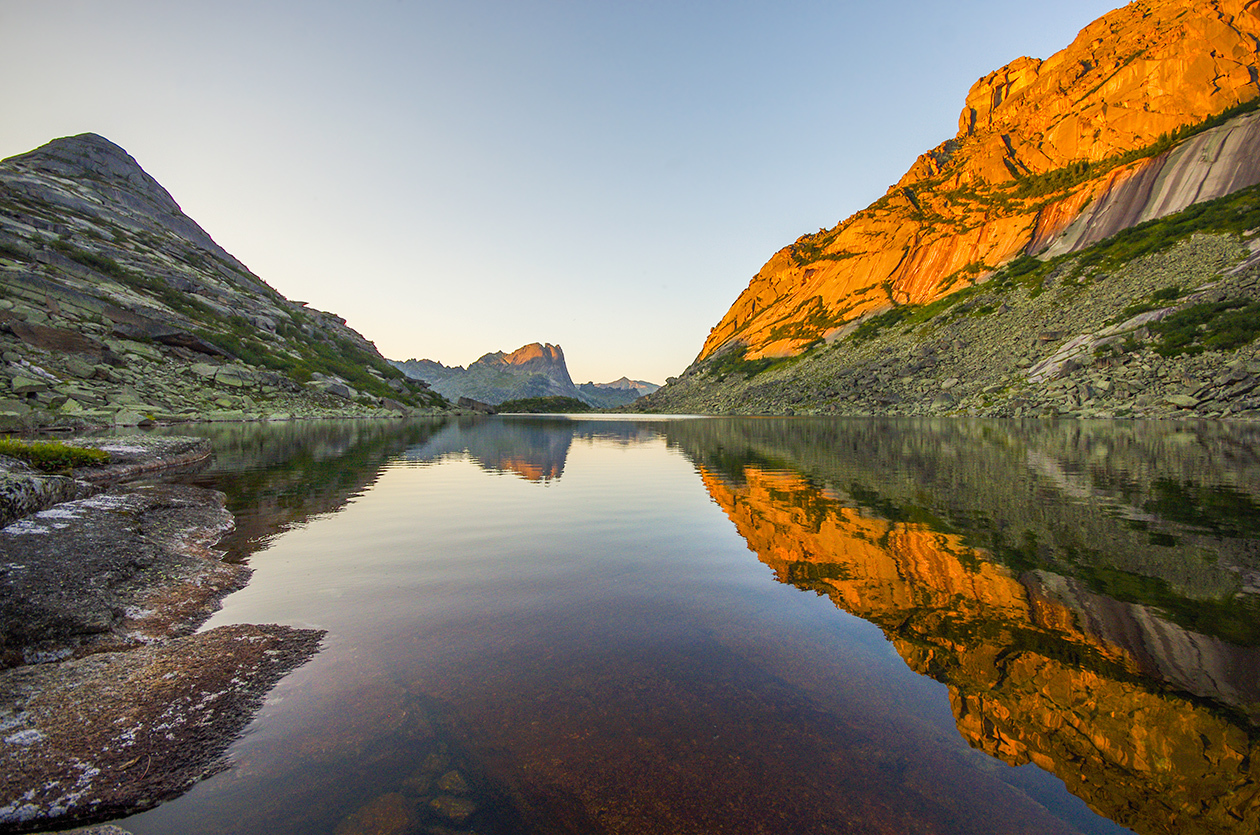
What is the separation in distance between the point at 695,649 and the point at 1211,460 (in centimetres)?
3327

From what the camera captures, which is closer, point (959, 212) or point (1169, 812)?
point (1169, 812)

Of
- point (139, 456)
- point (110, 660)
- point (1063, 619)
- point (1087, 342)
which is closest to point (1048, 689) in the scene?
point (1063, 619)

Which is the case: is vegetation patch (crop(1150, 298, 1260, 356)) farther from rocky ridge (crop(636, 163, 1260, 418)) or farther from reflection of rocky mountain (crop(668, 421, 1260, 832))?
reflection of rocky mountain (crop(668, 421, 1260, 832))

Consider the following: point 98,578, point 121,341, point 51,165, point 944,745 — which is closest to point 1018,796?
point 944,745

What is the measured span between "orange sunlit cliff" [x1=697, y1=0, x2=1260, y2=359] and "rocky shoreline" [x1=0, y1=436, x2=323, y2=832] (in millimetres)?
160221

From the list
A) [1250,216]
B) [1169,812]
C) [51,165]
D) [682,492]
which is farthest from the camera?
[51,165]

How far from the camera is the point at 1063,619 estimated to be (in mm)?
8383

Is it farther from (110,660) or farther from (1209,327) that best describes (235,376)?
(1209,327)

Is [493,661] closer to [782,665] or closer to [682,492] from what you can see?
[782,665]

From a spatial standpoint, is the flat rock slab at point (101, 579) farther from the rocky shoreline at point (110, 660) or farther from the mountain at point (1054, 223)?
the mountain at point (1054, 223)

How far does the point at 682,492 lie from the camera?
22688 mm

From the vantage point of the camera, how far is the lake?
457 cm

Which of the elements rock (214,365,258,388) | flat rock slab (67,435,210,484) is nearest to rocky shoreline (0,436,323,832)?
flat rock slab (67,435,210,484)

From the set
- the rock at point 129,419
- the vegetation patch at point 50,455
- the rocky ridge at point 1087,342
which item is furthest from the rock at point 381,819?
the rocky ridge at point 1087,342
